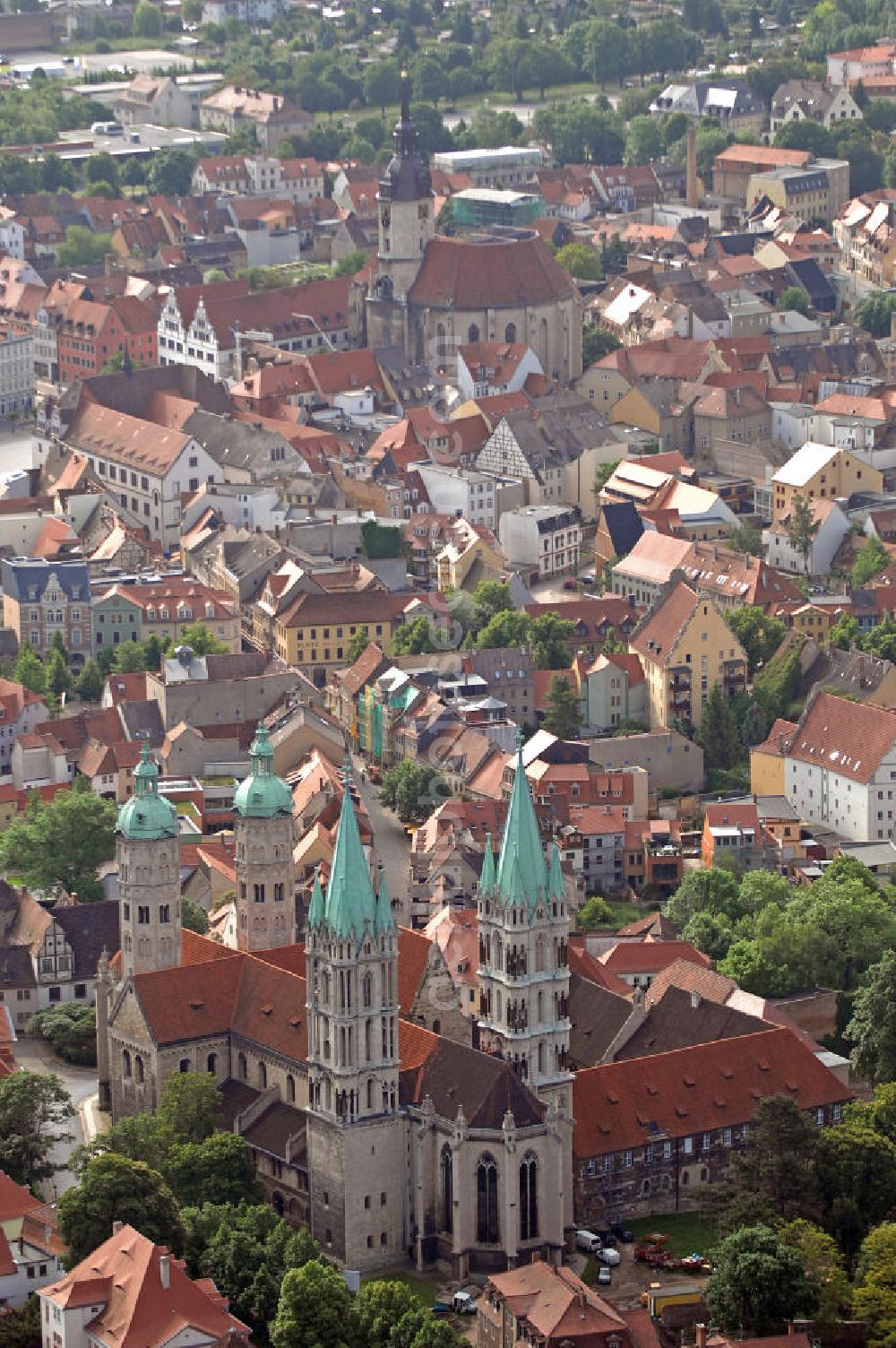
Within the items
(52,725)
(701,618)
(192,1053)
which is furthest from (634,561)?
(192,1053)

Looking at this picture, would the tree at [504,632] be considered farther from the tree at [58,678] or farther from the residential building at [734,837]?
the residential building at [734,837]

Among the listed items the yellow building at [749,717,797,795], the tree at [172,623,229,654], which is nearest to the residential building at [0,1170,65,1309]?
the yellow building at [749,717,797,795]

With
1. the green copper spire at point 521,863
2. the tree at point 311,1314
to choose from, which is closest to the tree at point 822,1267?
the green copper spire at point 521,863

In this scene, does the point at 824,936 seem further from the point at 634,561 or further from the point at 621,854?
the point at 634,561

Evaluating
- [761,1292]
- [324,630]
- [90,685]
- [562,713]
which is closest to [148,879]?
[761,1292]

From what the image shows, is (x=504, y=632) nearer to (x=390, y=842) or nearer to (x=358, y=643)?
(x=358, y=643)

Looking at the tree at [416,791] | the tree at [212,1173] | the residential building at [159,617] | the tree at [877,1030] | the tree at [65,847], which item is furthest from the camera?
the residential building at [159,617]

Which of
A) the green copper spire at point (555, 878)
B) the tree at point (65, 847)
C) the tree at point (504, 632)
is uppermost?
the green copper spire at point (555, 878)
